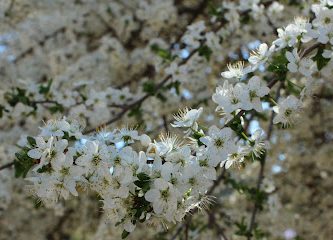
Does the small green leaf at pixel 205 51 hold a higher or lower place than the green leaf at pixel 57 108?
higher

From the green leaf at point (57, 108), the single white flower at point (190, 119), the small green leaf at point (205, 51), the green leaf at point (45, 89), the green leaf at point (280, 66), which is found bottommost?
the green leaf at point (57, 108)

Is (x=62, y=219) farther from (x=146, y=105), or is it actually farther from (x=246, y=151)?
(x=246, y=151)

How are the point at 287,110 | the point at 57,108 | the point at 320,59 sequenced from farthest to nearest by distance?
the point at 57,108
the point at 320,59
the point at 287,110

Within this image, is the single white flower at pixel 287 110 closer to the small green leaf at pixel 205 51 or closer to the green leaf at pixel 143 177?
the green leaf at pixel 143 177

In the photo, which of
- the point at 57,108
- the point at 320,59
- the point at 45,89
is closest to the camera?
the point at 320,59

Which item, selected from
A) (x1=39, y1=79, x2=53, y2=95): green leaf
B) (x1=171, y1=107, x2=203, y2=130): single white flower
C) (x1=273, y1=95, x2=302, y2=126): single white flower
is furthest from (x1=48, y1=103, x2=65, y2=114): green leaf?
(x1=273, y1=95, x2=302, y2=126): single white flower

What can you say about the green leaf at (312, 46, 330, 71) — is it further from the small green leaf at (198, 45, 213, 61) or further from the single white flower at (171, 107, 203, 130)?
the small green leaf at (198, 45, 213, 61)

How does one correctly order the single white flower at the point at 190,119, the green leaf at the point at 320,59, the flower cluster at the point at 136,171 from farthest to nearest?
the green leaf at the point at 320,59
the single white flower at the point at 190,119
the flower cluster at the point at 136,171

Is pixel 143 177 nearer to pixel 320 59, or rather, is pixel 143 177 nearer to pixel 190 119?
pixel 190 119

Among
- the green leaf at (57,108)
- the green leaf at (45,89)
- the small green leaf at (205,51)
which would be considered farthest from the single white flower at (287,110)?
the green leaf at (45,89)

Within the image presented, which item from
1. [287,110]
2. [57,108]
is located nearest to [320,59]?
[287,110]

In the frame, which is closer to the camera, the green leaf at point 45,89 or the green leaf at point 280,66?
the green leaf at point 280,66
